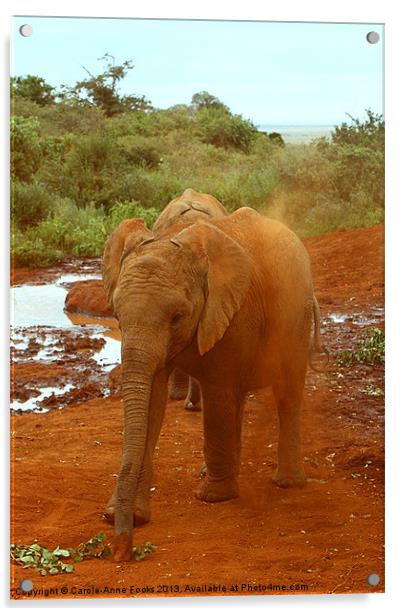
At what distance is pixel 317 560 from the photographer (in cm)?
535

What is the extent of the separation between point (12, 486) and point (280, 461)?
3.70 ft

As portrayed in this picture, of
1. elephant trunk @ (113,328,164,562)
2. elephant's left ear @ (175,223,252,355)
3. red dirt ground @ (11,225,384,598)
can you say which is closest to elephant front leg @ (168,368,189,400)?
red dirt ground @ (11,225,384,598)

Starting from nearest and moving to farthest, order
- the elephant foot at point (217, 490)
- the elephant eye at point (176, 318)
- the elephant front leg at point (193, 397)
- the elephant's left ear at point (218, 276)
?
the elephant eye at point (176, 318) < the elephant's left ear at point (218, 276) < the elephant foot at point (217, 490) < the elephant front leg at point (193, 397)

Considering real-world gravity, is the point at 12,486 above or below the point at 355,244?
below

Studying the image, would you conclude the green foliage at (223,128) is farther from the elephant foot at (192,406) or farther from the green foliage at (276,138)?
the elephant foot at (192,406)

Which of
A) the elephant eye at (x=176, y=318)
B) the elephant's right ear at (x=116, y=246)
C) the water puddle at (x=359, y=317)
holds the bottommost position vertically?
the water puddle at (x=359, y=317)

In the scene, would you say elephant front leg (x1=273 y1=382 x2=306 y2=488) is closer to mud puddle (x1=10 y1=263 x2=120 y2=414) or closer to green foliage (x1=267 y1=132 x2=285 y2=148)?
mud puddle (x1=10 y1=263 x2=120 y2=414)

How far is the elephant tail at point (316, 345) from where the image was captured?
225 inches

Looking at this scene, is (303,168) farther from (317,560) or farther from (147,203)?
(317,560)

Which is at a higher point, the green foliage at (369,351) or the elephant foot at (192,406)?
the green foliage at (369,351)

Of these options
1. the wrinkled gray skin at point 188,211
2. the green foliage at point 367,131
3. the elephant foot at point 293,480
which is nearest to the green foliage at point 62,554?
the elephant foot at point 293,480

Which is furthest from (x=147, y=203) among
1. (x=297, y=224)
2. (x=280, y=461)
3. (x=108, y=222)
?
A: (x=280, y=461)

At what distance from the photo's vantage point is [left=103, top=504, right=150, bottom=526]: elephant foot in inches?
209

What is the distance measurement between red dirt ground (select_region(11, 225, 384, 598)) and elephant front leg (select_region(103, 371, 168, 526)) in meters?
0.05
